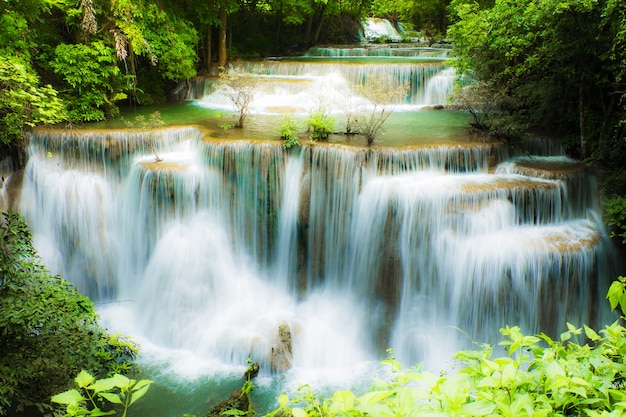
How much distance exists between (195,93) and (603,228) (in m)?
12.6

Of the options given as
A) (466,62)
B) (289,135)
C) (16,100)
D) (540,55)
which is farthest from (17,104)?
(466,62)

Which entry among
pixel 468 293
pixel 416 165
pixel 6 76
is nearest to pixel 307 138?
pixel 416 165

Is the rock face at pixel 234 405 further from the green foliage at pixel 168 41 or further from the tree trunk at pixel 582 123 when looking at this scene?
the green foliage at pixel 168 41

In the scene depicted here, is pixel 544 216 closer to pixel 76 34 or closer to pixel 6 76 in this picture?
pixel 6 76

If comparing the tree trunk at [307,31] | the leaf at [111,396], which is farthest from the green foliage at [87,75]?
the tree trunk at [307,31]

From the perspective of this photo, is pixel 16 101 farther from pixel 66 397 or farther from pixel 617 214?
pixel 617 214

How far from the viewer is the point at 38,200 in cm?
984

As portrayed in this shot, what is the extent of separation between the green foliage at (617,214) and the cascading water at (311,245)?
0.33m

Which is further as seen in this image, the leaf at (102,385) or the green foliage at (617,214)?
the green foliage at (617,214)

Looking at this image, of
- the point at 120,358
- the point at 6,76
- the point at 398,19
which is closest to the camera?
the point at 6,76

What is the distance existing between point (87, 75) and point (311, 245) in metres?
7.44

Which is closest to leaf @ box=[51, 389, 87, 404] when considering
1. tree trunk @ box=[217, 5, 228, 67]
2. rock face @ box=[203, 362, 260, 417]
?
rock face @ box=[203, 362, 260, 417]

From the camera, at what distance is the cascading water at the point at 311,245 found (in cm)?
803

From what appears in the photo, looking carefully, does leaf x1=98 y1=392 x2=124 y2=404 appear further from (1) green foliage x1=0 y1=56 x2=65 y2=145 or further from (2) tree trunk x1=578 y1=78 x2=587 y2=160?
(2) tree trunk x1=578 y1=78 x2=587 y2=160
